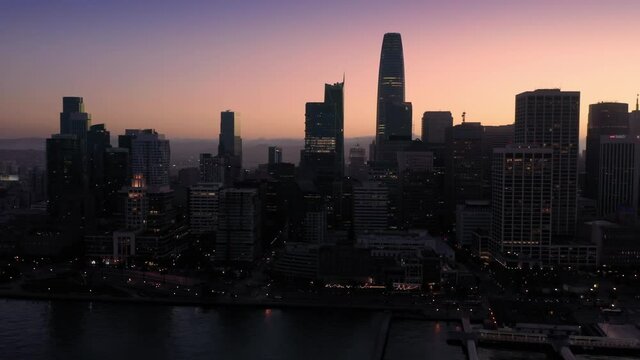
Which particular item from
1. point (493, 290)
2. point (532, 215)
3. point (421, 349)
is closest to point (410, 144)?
point (532, 215)

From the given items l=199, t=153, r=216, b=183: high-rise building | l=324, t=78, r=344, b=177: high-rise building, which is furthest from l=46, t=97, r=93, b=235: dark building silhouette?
l=324, t=78, r=344, b=177: high-rise building

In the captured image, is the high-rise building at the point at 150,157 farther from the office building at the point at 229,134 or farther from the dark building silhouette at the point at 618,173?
the dark building silhouette at the point at 618,173

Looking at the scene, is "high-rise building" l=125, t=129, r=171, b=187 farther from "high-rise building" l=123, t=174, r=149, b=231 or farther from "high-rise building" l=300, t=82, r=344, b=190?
"high-rise building" l=123, t=174, r=149, b=231

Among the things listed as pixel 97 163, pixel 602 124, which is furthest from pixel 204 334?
pixel 602 124

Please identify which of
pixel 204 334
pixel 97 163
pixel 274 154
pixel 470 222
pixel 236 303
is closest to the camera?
pixel 204 334

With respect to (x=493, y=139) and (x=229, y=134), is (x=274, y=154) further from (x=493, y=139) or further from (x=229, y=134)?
(x=493, y=139)

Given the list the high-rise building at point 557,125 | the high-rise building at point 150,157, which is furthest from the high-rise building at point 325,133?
the high-rise building at point 557,125
